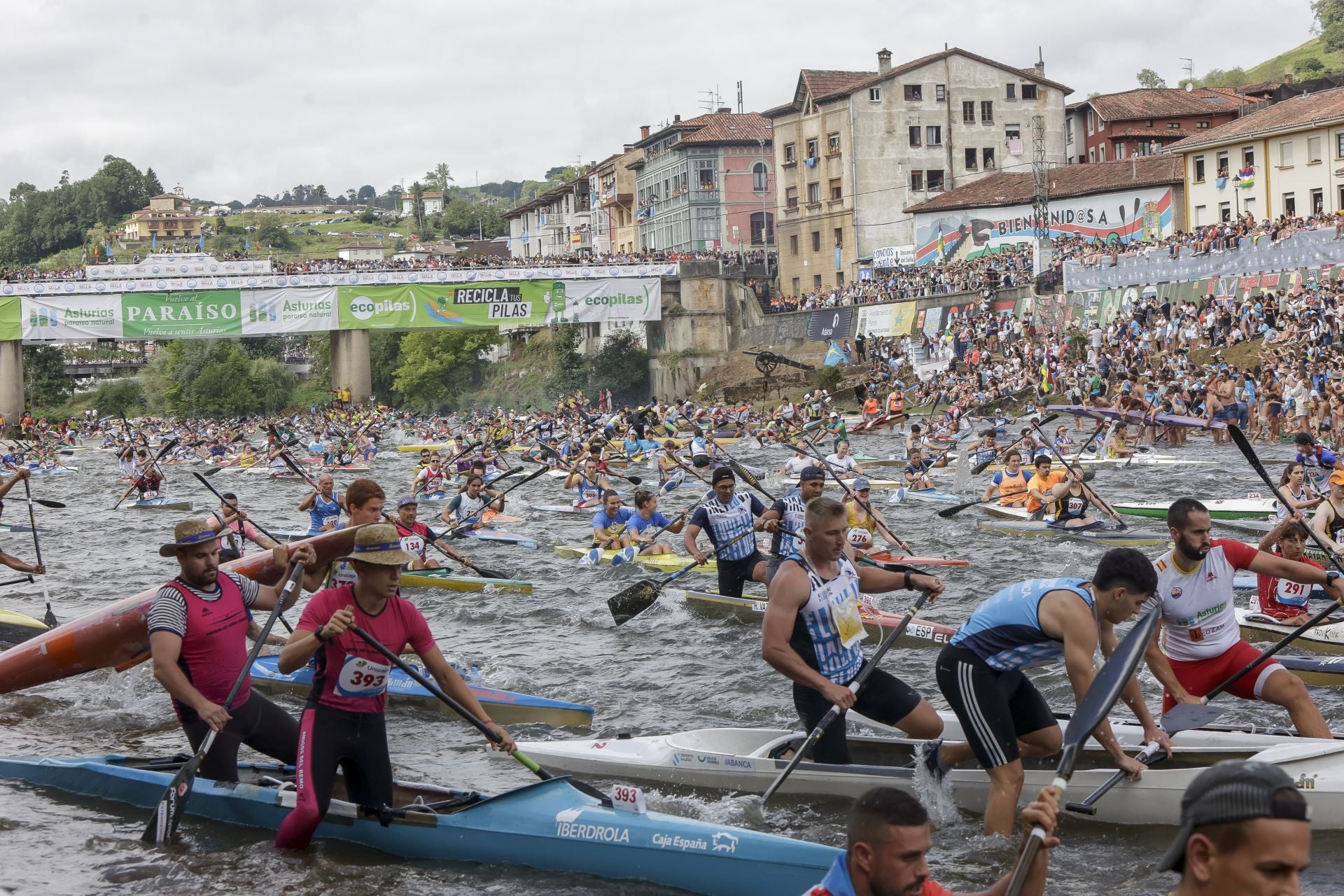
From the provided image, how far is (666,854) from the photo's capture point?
659cm

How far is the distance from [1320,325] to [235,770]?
28433mm

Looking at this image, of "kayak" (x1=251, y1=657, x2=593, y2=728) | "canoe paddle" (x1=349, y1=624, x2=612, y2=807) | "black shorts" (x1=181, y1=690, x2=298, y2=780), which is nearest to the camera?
"canoe paddle" (x1=349, y1=624, x2=612, y2=807)

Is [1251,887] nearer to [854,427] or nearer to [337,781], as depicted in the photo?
[337,781]

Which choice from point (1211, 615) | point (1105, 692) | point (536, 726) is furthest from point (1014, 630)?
point (536, 726)

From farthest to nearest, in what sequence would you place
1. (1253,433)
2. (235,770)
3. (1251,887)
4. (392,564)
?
(1253,433)
(235,770)
(392,564)
(1251,887)

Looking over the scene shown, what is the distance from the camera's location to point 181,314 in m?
55.1

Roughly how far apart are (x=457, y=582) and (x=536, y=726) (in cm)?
625

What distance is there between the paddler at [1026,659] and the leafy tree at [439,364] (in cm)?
7211

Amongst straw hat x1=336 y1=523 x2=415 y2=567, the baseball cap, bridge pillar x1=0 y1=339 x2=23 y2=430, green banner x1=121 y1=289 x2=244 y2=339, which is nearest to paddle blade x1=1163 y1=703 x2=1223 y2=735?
straw hat x1=336 y1=523 x2=415 y2=567

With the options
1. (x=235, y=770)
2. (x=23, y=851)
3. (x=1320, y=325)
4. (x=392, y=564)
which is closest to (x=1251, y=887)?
(x=392, y=564)

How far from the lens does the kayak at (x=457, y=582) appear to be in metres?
16.5

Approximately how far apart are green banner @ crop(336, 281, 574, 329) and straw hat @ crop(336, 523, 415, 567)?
50587 mm

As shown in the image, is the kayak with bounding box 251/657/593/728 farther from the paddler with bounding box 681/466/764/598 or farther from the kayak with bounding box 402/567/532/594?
the kayak with bounding box 402/567/532/594

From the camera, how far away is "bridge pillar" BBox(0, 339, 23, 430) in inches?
2307
